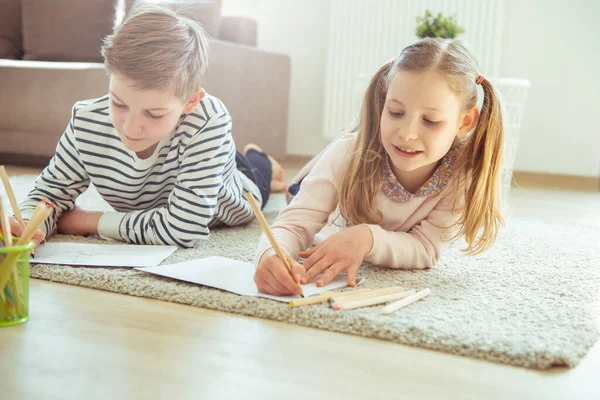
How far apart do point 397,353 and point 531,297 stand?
1.07 feet

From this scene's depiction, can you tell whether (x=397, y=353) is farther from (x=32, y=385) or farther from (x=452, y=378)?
(x=32, y=385)

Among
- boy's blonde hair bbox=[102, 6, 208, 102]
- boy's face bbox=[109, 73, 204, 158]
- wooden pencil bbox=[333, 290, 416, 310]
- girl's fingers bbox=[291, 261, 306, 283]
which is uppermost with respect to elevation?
boy's blonde hair bbox=[102, 6, 208, 102]

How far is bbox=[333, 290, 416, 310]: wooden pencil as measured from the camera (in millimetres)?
839

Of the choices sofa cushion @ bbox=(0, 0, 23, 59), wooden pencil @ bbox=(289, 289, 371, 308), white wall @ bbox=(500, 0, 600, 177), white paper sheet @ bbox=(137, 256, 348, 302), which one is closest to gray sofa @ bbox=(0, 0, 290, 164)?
sofa cushion @ bbox=(0, 0, 23, 59)

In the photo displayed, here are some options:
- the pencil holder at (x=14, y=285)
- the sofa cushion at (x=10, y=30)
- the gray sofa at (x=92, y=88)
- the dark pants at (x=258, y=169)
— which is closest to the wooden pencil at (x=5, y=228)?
the pencil holder at (x=14, y=285)

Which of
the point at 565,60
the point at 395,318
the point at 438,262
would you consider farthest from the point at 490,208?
the point at 565,60

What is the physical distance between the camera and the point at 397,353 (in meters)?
0.73

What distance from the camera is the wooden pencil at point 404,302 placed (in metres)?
0.83

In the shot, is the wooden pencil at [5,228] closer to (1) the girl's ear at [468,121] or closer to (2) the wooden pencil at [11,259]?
(2) the wooden pencil at [11,259]

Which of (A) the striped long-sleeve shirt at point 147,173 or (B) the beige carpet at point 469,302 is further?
(A) the striped long-sleeve shirt at point 147,173

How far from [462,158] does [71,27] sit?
2081mm

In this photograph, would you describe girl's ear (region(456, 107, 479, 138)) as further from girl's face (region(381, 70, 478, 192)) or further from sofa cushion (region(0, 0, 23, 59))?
sofa cushion (region(0, 0, 23, 59))

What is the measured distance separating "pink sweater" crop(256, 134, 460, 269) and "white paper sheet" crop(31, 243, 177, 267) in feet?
0.69

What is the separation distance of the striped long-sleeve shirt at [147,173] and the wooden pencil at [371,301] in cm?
41
